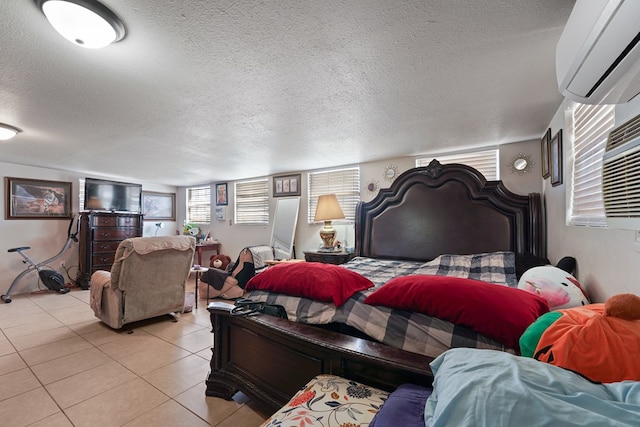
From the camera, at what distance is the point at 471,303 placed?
→ 113cm

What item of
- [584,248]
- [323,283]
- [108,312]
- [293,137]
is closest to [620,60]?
[584,248]

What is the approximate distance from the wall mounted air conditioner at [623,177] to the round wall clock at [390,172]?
2929mm

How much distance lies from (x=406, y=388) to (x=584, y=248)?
1.61 metres

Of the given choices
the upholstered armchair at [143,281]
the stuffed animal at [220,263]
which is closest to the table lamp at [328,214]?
the upholstered armchair at [143,281]

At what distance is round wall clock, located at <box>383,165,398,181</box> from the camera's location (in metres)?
3.90

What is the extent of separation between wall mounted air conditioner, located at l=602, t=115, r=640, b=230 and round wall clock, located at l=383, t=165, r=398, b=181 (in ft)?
9.61

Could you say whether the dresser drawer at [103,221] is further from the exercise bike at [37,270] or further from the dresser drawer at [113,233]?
the exercise bike at [37,270]

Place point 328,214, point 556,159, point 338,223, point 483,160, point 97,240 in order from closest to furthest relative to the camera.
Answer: point 556,159 < point 483,160 < point 328,214 < point 338,223 < point 97,240

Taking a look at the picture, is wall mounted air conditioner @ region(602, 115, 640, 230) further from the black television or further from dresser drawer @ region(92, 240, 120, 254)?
the black television

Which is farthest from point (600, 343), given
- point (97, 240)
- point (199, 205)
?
point (199, 205)

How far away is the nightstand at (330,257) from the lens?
12.0 ft

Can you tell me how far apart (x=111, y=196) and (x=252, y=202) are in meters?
2.78

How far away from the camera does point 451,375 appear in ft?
2.43

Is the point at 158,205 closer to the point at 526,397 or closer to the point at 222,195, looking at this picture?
the point at 222,195
